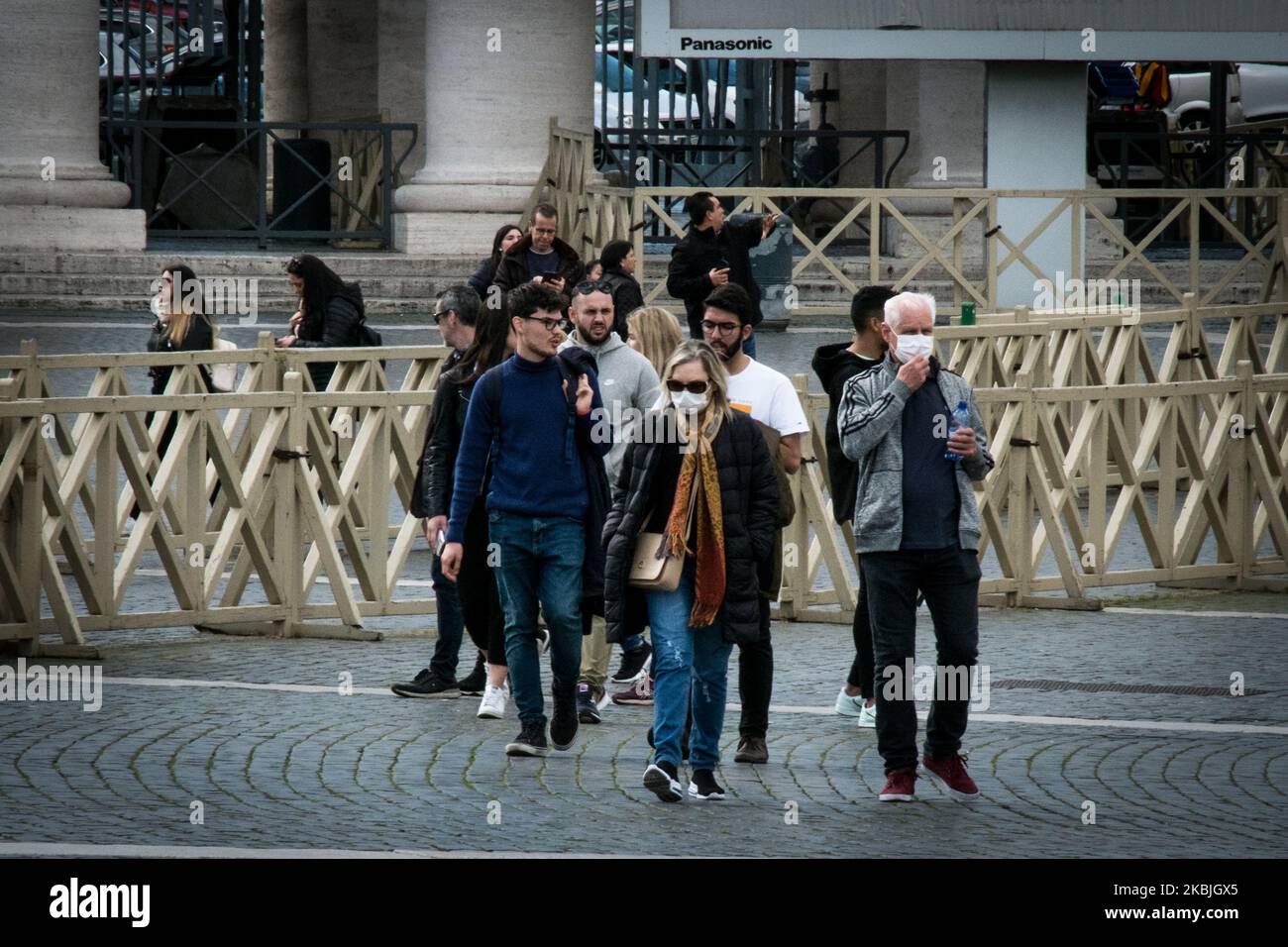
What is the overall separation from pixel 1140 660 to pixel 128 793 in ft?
15.8

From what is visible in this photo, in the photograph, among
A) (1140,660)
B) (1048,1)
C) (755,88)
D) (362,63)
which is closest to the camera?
(1140,660)

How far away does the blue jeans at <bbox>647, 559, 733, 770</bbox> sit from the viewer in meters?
8.13

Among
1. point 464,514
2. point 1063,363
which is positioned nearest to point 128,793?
point 464,514

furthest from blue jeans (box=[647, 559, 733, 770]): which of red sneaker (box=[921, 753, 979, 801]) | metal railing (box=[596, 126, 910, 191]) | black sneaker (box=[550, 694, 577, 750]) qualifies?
metal railing (box=[596, 126, 910, 191])

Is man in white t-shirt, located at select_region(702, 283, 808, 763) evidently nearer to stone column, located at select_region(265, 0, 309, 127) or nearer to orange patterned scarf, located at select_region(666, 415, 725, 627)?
orange patterned scarf, located at select_region(666, 415, 725, 627)

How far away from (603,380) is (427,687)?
1514 millimetres

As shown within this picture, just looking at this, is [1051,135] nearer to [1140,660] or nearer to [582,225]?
[582,225]

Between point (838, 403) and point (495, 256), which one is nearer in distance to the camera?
point (838, 403)


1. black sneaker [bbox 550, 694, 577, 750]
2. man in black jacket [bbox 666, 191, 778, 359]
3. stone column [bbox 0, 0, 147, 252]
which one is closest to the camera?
black sneaker [bbox 550, 694, 577, 750]

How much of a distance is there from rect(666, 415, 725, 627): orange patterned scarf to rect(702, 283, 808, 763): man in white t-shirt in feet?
1.81

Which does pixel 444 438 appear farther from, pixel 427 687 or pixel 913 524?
pixel 913 524

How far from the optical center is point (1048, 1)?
74.3 ft

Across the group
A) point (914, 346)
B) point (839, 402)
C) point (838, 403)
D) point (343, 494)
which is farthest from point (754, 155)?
point (914, 346)

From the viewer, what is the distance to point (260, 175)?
25125mm
